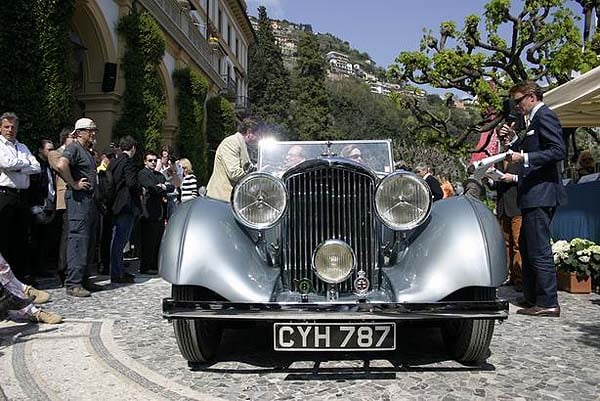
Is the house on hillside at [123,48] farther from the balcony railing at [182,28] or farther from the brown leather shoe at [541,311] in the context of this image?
the brown leather shoe at [541,311]

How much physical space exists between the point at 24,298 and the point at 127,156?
107 inches

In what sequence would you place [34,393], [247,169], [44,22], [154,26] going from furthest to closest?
[154,26] < [44,22] < [247,169] < [34,393]

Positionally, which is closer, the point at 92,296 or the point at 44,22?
the point at 92,296

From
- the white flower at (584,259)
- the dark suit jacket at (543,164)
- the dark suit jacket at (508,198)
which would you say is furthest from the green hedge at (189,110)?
the dark suit jacket at (543,164)

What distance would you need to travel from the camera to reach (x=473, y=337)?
10.5ft

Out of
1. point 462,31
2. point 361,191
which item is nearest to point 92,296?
point 361,191

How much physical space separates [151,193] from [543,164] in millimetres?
5281

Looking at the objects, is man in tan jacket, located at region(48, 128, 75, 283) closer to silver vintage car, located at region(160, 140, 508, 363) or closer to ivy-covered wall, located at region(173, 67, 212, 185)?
silver vintage car, located at region(160, 140, 508, 363)

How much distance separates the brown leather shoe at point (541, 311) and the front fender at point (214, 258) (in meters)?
2.63

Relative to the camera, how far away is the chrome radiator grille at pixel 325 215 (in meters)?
3.36

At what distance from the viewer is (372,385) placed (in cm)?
299

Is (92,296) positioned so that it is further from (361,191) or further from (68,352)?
(361,191)

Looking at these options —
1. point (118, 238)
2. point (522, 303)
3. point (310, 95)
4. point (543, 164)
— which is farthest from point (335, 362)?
point (310, 95)

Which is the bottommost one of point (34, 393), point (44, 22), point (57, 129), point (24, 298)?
point (34, 393)
